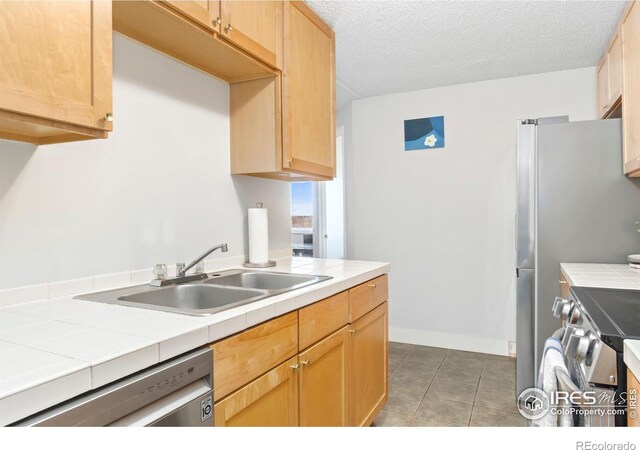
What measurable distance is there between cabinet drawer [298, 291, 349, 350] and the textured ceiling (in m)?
1.65

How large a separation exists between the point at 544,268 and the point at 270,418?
1.86m

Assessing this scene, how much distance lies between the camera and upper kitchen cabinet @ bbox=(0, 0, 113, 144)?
977 millimetres

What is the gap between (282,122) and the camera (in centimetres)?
206

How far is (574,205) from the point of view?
2.32 m

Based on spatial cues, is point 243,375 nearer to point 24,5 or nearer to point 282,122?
point 24,5

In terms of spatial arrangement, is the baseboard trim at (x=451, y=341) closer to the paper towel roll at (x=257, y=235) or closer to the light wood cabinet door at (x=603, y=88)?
the light wood cabinet door at (x=603, y=88)

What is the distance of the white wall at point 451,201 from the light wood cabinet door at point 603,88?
0.14 metres

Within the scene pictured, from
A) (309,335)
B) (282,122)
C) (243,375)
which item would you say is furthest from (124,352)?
(282,122)

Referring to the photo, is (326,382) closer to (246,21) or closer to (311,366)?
(311,366)

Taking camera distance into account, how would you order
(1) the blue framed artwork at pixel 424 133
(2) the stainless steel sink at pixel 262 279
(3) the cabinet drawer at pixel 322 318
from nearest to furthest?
(3) the cabinet drawer at pixel 322 318
(2) the stainless steel sink at pixel 262 279
(1) the blue framed artwork at pixel 424 133

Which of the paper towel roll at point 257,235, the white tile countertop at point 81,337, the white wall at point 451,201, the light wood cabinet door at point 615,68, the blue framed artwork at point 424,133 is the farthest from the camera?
the blue framed artwork at point 424,133

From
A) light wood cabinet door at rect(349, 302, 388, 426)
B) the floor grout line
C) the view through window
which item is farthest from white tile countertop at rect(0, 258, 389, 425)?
the view through window

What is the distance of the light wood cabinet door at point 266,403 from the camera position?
3.72ft

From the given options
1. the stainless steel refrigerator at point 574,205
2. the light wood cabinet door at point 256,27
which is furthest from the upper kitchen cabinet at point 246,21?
the stainless steel refrigerator at point 574,205
